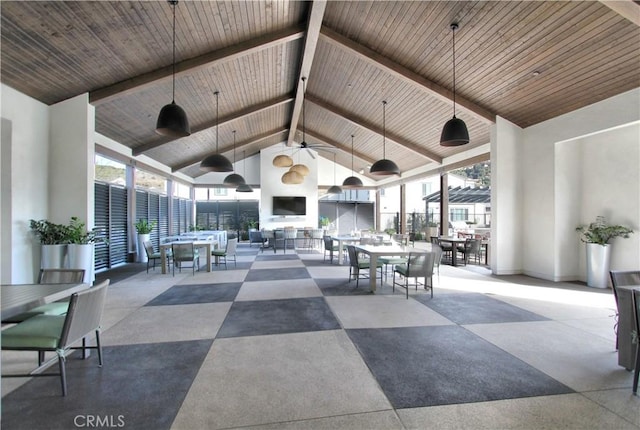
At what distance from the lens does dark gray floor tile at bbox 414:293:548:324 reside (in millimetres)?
3954

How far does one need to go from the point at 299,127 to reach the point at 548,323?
10507mm

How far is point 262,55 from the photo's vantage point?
21.8ft

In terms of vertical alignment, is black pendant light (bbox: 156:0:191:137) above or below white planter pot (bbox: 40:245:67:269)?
above

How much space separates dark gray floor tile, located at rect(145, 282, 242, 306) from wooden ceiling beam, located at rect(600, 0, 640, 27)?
6252mm

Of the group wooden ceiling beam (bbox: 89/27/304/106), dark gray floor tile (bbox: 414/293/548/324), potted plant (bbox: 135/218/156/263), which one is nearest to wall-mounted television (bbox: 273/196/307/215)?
potted plant (bbox: 135/218/156/263)

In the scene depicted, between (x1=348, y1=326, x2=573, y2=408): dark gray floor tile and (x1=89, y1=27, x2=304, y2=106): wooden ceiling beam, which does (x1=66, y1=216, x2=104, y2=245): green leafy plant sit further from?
(x1=348, y1=326, x2=573, y2=408): dark gray floor tile

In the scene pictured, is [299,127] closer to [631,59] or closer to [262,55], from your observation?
[262,55]

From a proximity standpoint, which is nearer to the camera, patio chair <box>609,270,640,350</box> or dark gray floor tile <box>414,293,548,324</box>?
patio chair <box>609,270,640,350</box>

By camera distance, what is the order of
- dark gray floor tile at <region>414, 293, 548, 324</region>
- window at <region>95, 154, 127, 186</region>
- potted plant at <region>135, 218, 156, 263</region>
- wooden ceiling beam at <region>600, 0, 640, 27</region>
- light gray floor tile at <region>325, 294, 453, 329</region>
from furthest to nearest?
potted plant at <region>135, 218, 156, 263</region> → window at <region>95, 154, 127, 186</region> → dark gray floor tile at <region>414, 293, 548, 324</region> → light gray floor tile at <region>325, 294, 453, 329</region> → wooden ceiling beam at <region>600, 0, 640, 27</region>

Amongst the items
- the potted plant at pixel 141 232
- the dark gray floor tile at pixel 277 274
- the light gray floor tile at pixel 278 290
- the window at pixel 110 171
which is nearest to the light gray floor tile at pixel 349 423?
the light gray floor tile at pixel 278 290

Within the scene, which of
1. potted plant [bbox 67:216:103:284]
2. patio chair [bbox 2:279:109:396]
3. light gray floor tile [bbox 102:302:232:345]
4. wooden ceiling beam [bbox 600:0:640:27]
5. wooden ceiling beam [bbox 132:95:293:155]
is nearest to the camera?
patio chair [bbox 2:279:109:396]

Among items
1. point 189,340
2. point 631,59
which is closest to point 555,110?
point 631,59

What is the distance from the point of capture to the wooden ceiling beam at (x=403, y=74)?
595 centimetres

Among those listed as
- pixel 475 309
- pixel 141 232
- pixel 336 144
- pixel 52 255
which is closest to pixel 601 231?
pixel 475 309
